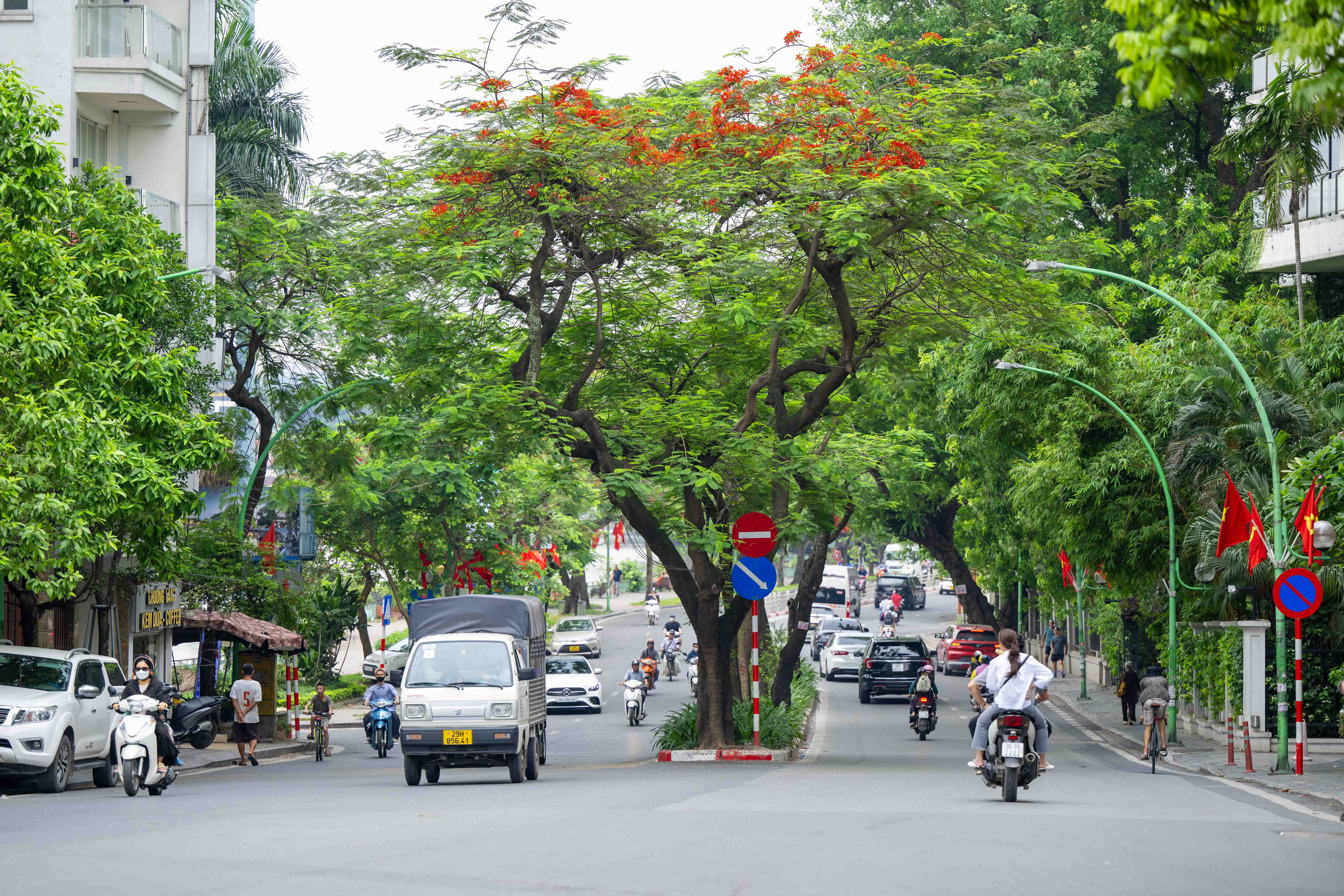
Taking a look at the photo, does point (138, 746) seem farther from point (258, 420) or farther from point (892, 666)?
point (892, 666)

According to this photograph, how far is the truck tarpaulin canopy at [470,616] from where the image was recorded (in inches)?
1037

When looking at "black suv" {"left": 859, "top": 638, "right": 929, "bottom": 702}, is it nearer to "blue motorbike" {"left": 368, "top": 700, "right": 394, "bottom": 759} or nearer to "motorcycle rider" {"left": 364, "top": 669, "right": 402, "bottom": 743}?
"motorcycle rider" {"left": 364, "top": 669, "right": 402, "bottom": 743}

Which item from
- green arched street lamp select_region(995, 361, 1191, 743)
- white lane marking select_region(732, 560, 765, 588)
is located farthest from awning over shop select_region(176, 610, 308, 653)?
green arched street lamp select_region(995, 361, 1191, 743)

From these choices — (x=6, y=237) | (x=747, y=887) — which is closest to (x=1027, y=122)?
(x=6, y=237)

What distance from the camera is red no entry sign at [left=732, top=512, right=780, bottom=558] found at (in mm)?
23734

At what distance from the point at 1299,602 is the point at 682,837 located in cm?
1211

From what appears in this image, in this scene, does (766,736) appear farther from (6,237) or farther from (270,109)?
(270,109)

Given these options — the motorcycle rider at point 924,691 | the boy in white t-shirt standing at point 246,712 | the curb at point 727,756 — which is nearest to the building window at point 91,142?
the boy in white t-shirt standing at point 246,712

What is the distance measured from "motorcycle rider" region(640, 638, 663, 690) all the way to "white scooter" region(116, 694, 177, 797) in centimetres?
3360

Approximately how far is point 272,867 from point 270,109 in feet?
103

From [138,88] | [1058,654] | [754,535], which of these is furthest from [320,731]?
[1058,654]

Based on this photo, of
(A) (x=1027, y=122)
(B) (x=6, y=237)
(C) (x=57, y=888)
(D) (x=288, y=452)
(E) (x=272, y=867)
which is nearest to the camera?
(C) (x=57, y=888)

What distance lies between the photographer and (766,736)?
2672 cm

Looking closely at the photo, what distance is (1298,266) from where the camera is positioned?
92.9 ft
